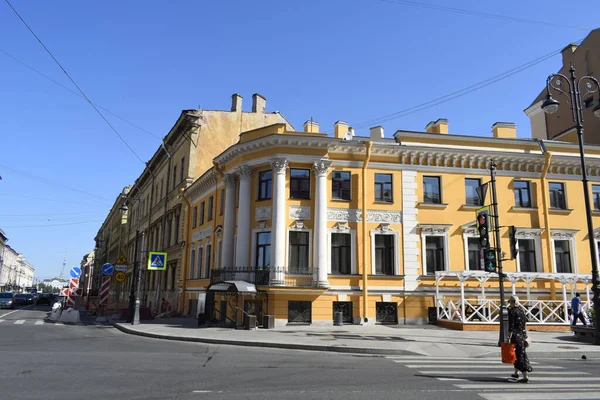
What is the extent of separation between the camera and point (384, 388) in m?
8.29

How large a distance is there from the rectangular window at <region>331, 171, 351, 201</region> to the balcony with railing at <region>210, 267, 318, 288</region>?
414 centimetres

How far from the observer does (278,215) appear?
22359 mm

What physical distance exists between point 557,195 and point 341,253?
12813 mm

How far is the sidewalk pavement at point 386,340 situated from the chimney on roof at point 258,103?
21624 mm

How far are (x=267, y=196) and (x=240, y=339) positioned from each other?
29.4 feet

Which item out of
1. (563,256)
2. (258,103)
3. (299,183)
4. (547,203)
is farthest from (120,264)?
(563,256)

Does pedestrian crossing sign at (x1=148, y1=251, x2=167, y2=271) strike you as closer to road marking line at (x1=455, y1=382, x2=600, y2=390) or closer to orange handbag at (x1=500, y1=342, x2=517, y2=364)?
road marking line at (x1=455, y1=382, x2=600, y2=390)

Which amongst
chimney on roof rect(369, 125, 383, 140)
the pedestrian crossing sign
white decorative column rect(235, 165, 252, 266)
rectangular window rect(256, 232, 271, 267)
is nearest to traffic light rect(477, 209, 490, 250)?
rectangular window rect(256, 232, 271, 267)

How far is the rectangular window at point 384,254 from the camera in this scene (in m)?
23.5

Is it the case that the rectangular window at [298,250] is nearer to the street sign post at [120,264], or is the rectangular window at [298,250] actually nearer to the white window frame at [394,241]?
the white window frame at [394,241]

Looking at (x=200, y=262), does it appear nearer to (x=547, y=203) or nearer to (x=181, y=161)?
(x=181, y=161)

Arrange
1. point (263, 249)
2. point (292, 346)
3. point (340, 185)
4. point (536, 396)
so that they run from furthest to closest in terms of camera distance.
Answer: point (340, 185), point (263, 249), point (292, 346), point (536, 396)

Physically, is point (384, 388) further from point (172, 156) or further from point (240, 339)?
point (172, 156)

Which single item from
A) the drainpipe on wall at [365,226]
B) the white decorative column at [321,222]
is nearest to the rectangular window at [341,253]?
the white decorative column at [321,222]
